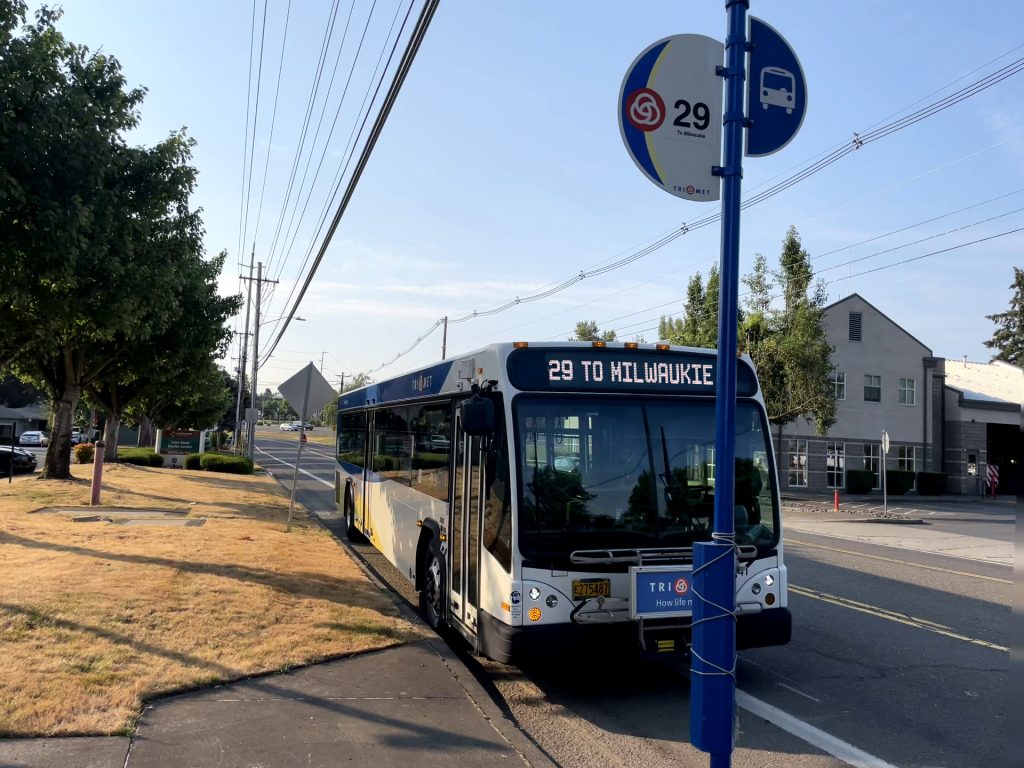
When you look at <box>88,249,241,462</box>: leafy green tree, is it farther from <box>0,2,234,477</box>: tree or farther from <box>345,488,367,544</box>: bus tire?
<box>345,488,367,544</box>: bus tire

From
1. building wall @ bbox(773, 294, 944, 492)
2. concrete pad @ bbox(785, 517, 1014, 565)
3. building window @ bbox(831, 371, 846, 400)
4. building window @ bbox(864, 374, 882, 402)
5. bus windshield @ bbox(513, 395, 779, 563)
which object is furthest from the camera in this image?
building window @ bbox(864, 374, 882, 402)

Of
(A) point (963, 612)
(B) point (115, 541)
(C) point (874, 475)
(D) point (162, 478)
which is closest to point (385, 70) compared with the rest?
(B) point (115, 541)

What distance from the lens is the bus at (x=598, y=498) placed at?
574 cm

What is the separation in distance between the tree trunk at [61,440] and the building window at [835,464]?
3316 cm

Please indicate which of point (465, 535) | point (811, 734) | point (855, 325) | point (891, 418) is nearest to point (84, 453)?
point (465, 535)

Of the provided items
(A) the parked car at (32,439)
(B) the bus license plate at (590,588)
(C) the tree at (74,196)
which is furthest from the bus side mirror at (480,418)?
(A) the parked car at (32,439)

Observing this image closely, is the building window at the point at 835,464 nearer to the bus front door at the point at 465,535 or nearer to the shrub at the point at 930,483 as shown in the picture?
the shrub at the point at 930,483

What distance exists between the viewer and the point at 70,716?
15.7 feet

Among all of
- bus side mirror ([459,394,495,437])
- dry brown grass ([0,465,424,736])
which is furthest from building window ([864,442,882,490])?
bus side mirror ([459,394,495,437])

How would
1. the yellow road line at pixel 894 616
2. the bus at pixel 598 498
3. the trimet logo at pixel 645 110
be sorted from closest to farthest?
the trimet logo at pixel 645 110
the bus at pixel 598 498
the yellow road line at pixel 894 616

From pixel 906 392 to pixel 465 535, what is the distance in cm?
4139

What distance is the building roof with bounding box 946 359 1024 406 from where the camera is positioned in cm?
4425

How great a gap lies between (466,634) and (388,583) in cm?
404

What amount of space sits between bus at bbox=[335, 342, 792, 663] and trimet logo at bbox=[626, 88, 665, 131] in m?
2.52
